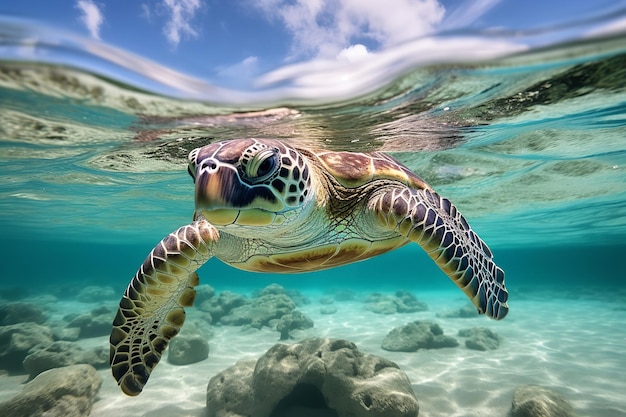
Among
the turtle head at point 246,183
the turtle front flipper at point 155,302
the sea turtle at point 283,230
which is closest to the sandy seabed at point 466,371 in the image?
the turtle front flipper at point 155,302

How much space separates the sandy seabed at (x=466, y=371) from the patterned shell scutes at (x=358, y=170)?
3984 mm

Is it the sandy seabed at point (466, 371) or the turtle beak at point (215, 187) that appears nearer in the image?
the turtle beak at point (215, 187)

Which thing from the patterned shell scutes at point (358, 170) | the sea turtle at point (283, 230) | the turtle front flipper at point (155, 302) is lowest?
Answer: the turtle front flipper at point (155, 302)

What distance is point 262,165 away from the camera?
2432mm

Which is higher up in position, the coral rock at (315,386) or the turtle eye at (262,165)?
the turtle eye at (262,165)

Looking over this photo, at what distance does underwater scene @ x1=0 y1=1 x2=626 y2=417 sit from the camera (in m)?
3.50

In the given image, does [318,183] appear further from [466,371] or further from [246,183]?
[466,371]

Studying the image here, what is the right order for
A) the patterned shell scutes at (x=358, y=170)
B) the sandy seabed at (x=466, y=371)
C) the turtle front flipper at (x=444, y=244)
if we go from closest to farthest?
the turtle front flipper at (x=444, y=244) → the patterned shell scutes at (x=358, y=170) → the sandy seabed at (x=466, y=371)

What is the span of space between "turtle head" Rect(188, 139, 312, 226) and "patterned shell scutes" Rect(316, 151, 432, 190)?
112 cm

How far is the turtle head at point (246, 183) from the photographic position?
2279mm

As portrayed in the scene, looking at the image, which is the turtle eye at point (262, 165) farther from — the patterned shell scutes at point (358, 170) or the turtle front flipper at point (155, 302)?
the turtle front flipper at point (155, 302)

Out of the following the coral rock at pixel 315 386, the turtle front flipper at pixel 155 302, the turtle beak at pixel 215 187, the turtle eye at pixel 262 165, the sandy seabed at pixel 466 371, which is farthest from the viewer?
the sandy seabed at pixel 466 371

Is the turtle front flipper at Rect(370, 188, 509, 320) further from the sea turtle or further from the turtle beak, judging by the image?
the turtle beak

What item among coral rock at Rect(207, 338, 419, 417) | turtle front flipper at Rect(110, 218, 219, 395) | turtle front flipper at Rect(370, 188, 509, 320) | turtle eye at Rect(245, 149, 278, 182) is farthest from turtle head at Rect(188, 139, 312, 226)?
coral rock at Rect(207, 338, 419, 417)
